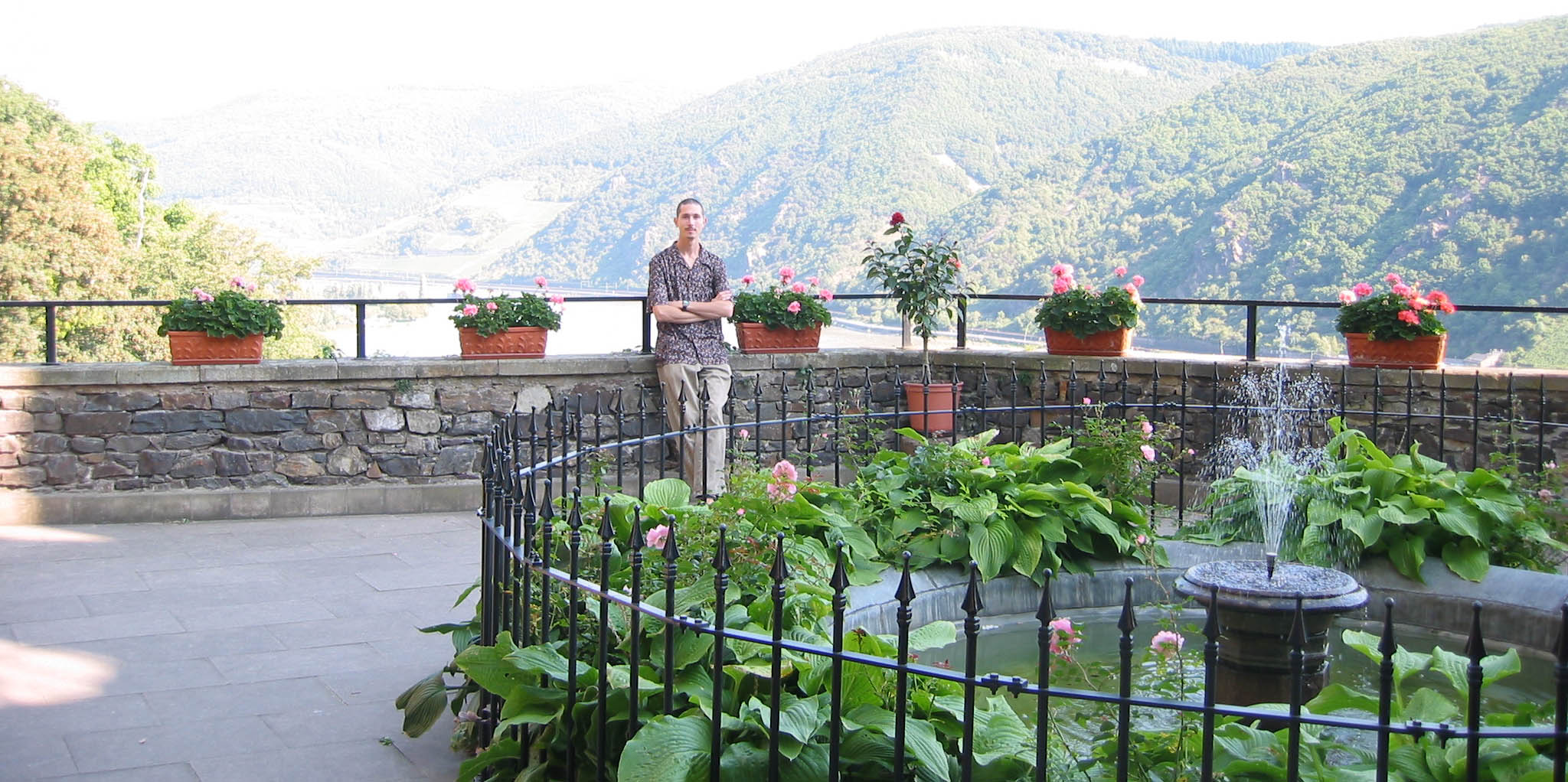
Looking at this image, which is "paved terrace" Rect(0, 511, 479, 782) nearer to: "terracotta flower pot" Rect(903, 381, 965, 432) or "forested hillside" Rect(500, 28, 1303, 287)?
"terracotta flower pot" Rect(903, 381, 965, 432)

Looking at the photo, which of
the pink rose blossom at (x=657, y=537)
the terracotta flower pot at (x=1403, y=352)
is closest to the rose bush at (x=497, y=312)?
the pink rose blossom at (x=657, y=537)

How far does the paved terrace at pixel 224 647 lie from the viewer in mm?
3383

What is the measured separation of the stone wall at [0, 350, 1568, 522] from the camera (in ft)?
21.9

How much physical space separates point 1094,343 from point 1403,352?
5.90 feet

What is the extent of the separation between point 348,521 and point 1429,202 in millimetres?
20541

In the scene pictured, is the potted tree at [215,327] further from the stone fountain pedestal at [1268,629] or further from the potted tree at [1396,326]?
the potted tree at [1396,326]

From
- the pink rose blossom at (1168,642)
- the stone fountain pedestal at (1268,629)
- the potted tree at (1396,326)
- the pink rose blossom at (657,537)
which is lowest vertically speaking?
the stone fountain pedestal at (1268,629)

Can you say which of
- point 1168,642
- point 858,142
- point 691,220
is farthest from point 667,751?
point 858,142

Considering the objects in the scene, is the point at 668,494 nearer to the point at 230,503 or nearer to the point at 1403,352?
the point at 230,503

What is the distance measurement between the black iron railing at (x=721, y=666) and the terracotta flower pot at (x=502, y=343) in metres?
3.36

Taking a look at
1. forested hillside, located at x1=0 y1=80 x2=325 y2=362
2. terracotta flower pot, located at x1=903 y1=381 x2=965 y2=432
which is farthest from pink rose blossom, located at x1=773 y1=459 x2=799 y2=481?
forested hillside, located at x1=0 y1=80 x2=325 y2=362

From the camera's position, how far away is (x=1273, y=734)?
277cm

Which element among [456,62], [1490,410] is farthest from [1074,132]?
[456,62]

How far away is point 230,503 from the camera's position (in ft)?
22.8
